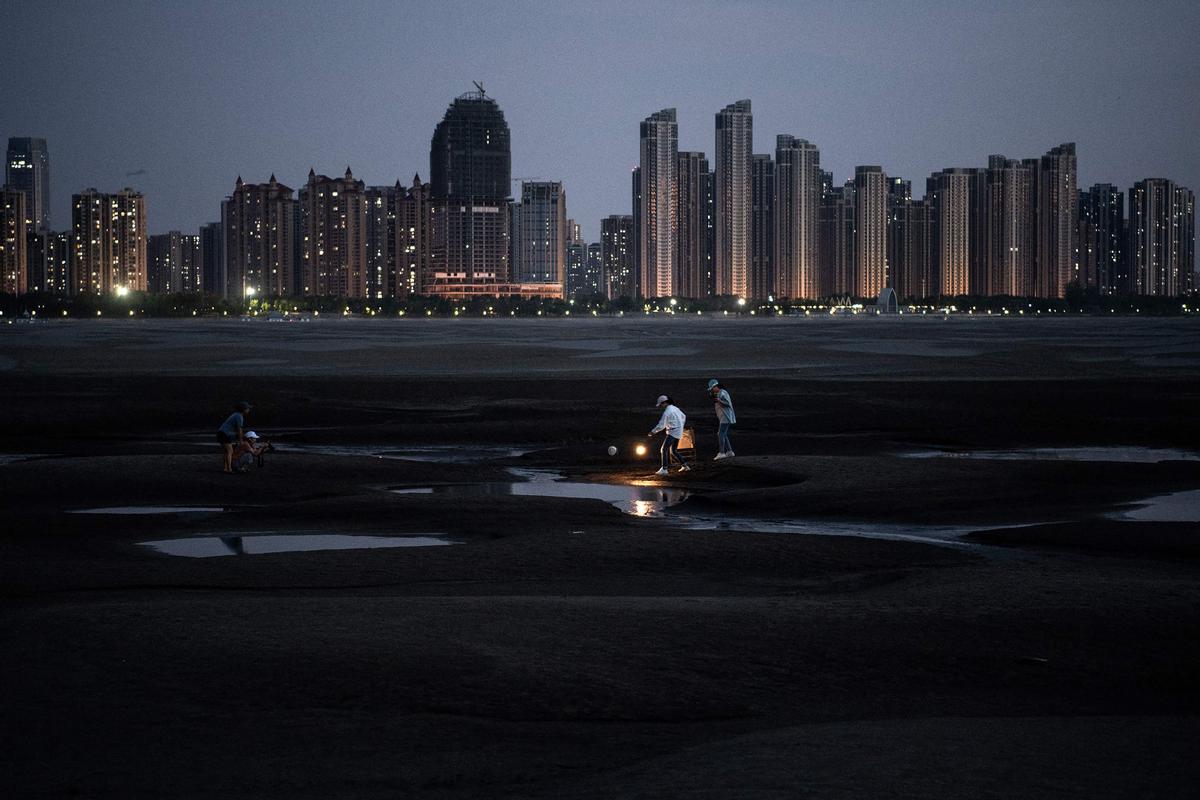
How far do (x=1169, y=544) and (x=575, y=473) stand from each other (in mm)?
11495

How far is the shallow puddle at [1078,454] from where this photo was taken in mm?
27422

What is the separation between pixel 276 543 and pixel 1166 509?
1235 centimetres

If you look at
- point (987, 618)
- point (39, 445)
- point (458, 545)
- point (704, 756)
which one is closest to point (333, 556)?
point (458, 545)

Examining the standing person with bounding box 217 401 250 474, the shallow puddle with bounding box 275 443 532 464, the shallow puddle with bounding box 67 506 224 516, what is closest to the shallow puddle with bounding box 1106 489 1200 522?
the shallow puddle with bounding box 275 443 532 464

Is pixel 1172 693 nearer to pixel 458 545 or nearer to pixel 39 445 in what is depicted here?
pixel 458 545

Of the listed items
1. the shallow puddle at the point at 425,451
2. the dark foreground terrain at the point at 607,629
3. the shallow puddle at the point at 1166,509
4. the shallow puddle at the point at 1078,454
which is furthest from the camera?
the shallow puddle at the point at 425,451

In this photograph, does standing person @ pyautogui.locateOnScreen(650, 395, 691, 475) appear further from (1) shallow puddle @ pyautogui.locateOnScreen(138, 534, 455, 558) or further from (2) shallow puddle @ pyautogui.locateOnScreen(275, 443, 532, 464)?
(1) shallow puddle @ pyautogui.locateOnScreen(138, 534, 455, 558)

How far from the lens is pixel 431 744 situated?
8375 mm

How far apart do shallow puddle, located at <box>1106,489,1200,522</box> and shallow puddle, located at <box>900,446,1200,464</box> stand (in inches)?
202

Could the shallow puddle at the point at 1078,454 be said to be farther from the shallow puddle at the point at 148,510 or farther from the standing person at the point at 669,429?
the shallow puddle at the point at 148,510

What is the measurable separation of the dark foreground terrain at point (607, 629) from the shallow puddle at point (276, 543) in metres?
0.40

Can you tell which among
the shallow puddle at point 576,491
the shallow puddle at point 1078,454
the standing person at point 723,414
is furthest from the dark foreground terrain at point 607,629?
the standing person at point 723,414

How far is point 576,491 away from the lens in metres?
23.1

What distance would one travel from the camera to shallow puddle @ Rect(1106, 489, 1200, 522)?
19.3m
